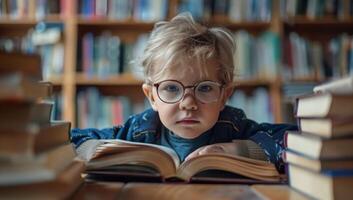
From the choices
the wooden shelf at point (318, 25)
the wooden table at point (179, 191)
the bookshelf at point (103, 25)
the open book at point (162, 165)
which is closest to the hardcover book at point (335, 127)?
the wooden table at point (179, 191)

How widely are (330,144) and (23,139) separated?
348 mm

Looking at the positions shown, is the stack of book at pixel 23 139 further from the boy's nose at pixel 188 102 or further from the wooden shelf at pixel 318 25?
the wooden shelf at pixel 318 25

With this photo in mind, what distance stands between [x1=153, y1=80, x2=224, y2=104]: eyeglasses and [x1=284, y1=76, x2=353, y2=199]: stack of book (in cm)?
43

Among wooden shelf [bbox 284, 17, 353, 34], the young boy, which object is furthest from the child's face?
wooden shelf [bbox 284, 17, 353, 34]

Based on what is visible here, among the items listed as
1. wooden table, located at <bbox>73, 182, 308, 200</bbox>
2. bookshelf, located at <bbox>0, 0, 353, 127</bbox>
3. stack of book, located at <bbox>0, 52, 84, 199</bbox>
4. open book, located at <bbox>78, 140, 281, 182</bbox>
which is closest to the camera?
stack of book, located at <bbox>0, 52, 84, 199</bbox>

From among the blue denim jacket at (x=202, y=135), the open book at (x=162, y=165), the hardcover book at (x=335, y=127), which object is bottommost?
the blue denim jacket at (x=202, y=135)

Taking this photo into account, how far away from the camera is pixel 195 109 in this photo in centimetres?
109

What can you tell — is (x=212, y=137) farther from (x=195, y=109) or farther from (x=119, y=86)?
(x=119, y=86)

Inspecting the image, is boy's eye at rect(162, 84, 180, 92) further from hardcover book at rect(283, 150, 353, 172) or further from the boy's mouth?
hardcover book at rect(283, 150, 353, 172)

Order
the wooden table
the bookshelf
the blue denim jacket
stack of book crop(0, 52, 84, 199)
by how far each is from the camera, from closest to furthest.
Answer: stack of book crop(0, 52, 84, 199), the wooden table, the blue denim jacket, the bookshelf

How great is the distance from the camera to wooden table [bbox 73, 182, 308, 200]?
698mm

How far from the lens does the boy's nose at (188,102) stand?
1071mm

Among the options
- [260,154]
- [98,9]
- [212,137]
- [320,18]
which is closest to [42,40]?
[98,9]

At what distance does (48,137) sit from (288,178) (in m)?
0.38
